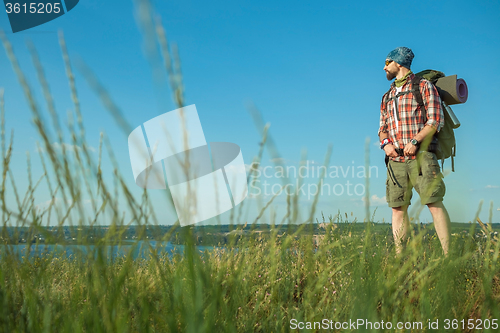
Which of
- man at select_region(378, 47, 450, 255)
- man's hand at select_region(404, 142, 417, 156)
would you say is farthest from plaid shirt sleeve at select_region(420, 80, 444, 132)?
man's hand at select_region(404, 142, 417, 156)

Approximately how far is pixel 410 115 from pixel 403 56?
641 mm

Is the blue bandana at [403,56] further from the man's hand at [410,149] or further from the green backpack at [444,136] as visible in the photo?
the man's hand at [410,149]

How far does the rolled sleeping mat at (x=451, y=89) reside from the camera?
3.24 meters

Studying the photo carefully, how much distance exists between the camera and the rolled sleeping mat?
324 cm

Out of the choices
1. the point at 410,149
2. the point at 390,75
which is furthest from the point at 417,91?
the point at 410,149

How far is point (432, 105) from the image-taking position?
2939 mm

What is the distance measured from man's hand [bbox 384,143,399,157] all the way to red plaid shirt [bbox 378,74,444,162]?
0.04 meters

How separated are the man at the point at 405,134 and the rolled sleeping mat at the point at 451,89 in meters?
0.36

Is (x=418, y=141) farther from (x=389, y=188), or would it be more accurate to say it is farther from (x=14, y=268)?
(x=14, y=268)

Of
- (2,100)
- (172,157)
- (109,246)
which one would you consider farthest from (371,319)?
(2,100)

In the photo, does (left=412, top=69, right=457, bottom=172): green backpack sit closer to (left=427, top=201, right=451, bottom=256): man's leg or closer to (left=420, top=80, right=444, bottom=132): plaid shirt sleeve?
(left=420, top=80, right=444, bottom=132): plaid shirt sleeve

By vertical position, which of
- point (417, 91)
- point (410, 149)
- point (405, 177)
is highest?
point (417, 91)

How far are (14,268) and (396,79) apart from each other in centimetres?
353

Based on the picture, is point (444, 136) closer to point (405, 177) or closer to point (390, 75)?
point (405, 177)
